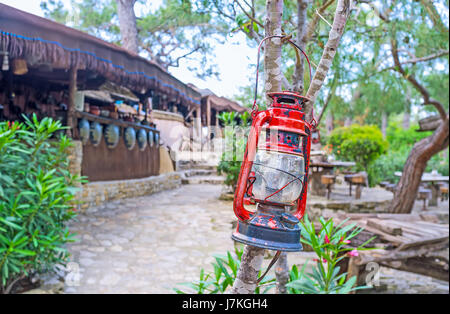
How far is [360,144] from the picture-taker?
11.0m

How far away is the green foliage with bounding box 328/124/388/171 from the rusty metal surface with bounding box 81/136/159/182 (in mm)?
6426

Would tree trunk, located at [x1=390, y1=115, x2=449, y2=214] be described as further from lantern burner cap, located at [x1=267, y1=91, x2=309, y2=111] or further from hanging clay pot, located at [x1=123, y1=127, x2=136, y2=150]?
lantern burner cap, located at [x1=267, y1=91, x2=309, y2=111]

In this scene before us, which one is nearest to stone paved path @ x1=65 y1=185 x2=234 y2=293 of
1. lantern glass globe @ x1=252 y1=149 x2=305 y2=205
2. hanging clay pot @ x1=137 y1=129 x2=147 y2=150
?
hanging clay pot @ x1=137 y1=129 x2=147 y2=150

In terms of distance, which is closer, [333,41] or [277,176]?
[277,176]

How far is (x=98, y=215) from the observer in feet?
18.1

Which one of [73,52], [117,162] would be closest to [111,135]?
[117,162]

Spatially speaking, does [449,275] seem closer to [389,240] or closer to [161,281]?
[389,240]

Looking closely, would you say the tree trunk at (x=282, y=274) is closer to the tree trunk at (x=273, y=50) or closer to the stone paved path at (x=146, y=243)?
the tree trunk at (x=273, y=50)

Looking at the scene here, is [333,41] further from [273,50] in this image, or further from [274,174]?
[274,174]

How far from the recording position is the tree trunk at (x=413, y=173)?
6.39 m

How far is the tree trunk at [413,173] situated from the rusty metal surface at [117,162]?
18.2 feet

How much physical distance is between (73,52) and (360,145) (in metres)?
9.82

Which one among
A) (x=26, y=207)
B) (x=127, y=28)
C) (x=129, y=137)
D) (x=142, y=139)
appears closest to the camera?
(x=26, y=207)
